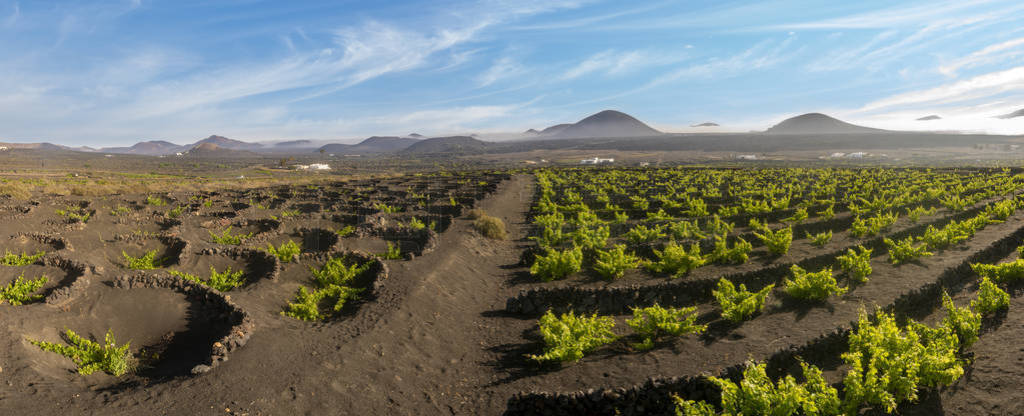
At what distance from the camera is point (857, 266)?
11.1 meters

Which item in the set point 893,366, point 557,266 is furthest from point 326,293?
point 893,366

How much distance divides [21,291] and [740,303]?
17.2m

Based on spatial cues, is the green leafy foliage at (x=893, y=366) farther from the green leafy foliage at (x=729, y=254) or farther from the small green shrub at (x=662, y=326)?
the green leafy foliage at (x=729, y=254)

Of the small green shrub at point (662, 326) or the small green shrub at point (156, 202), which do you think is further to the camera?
the small green shrub at point (156, 202)

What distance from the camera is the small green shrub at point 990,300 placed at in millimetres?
8656

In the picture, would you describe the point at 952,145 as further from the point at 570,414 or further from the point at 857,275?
the point at 570,414

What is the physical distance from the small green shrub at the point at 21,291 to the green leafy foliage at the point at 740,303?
1637 centimetres

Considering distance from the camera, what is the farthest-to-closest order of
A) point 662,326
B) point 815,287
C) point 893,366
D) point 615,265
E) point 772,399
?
point 615,265, point 815,287, point 662,326, point 893,366, point 772,399

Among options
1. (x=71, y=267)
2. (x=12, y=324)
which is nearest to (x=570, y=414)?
(x=12, y=324)

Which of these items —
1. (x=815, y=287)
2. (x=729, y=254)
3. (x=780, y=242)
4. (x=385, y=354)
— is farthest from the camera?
(x=780, y=242)

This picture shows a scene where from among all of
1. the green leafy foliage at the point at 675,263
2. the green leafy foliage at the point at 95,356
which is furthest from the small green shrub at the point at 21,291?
the green leafy foliage at the point at 675,263

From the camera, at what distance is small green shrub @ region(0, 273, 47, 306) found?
966 cm

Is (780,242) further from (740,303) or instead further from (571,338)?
(571,338)

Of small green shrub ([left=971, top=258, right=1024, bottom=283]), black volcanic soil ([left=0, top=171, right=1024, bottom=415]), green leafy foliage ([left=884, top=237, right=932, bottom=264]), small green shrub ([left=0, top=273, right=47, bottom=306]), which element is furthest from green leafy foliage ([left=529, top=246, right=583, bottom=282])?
small green shrub ([left=0, top=273, right=47, bottom=306])
